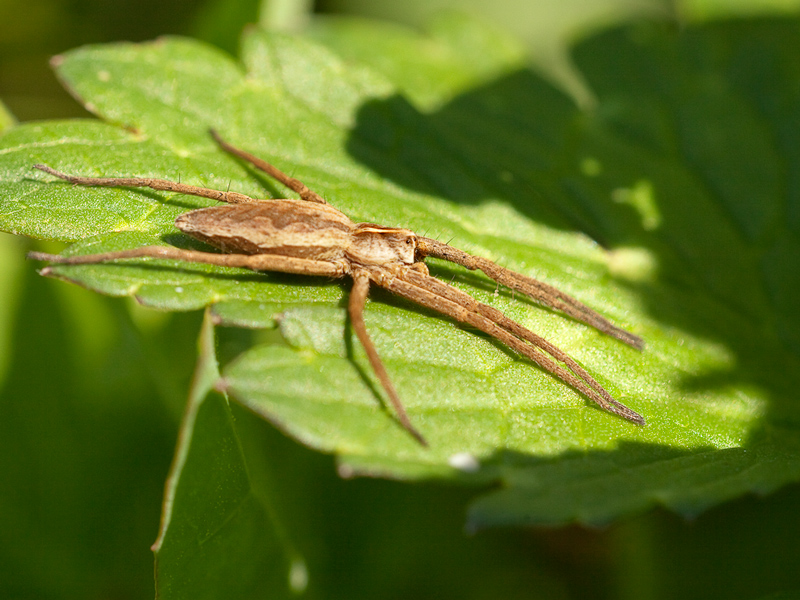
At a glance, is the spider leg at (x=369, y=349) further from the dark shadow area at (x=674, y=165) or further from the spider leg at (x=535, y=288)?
the dark shadow area at (x=674, y=165)

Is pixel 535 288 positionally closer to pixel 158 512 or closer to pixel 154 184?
pixel 154 184

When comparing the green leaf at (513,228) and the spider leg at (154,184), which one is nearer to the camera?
the green leaf at (513,228)

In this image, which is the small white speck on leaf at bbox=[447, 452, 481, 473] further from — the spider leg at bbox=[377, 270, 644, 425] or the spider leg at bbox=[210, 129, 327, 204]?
the spider leg at bbox=[210, 129, 327, 204]

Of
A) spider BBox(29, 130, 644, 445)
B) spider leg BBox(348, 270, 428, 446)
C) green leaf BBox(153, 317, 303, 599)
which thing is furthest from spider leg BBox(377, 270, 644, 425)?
green leaf BBox(153, 317, 303, 599)

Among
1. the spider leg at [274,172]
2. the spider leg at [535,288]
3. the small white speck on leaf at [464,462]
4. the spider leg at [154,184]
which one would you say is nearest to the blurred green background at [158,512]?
Answer: the spider leg at [154,184]

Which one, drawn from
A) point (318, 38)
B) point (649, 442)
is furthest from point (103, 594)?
point (318, 38)

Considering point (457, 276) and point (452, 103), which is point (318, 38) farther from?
point (457, 276)

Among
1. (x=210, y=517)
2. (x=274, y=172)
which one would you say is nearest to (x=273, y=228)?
(x=274, y=172)
